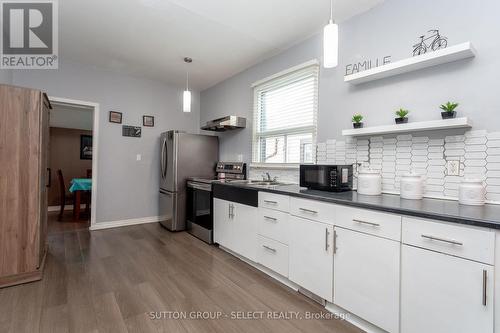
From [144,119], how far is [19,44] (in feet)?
5.87

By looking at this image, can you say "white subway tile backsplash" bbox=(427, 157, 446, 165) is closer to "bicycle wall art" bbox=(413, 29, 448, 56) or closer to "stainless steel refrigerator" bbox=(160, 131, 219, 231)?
"bicycle wall art" bbox=(413, 29, 448, 56)

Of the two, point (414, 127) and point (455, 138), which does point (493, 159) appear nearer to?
point (455, 138)

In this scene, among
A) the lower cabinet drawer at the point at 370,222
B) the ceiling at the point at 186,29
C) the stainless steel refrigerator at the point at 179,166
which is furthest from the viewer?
the stainless steel refrigerator at the point at 179,166

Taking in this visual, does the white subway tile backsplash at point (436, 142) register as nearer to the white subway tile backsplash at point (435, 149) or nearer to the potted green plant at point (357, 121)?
the white subway tile backsplash at point (435, 149)

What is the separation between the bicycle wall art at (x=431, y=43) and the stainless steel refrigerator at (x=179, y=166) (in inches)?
122

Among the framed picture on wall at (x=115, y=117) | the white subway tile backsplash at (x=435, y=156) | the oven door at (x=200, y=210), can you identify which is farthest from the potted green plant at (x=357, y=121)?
the framed picture on wall at (x=115, y=117)

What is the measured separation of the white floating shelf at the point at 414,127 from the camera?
63.0 inches

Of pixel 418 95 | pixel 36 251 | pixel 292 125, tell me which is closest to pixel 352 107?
pixel 418 95

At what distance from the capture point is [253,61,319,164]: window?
109 inches

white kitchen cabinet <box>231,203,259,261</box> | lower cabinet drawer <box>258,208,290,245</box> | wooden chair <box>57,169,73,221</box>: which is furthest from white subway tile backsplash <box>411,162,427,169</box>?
wooden chair <box>57,169,73,221</box>

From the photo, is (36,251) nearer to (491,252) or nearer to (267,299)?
→ (267,299)

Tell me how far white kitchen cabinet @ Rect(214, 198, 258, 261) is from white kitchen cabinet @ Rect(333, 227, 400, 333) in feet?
3.28

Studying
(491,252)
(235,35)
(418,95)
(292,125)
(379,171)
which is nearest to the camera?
(491,252)

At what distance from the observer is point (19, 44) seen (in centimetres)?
290
